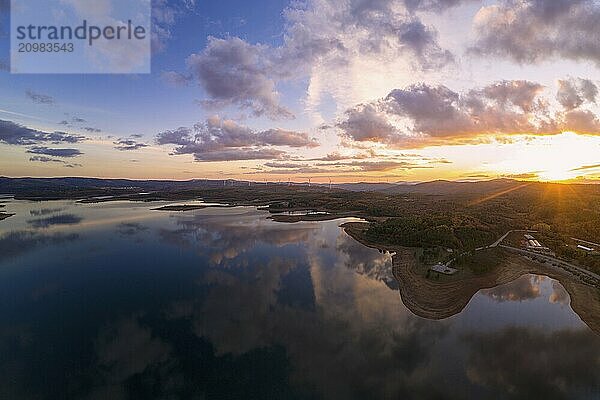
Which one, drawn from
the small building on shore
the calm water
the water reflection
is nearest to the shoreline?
the calm water

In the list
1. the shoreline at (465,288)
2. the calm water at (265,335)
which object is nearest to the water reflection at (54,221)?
the calm water at (265,335)

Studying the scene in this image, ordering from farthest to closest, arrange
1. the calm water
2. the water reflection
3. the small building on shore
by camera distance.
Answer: the water reflection
the small building on shore
the calm water

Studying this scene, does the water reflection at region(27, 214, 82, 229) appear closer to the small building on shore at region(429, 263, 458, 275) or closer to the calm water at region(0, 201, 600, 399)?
the calm water at region(0, 201, 600, 399)

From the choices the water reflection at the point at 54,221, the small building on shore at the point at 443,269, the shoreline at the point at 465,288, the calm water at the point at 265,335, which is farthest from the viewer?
the water reflection at the point at 54,221

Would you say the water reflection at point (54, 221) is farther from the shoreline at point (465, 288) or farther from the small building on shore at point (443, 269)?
the small building on shore at point (443, 269)

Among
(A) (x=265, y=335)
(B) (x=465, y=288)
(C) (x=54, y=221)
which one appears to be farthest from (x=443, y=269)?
(C) (x=54, y=221)

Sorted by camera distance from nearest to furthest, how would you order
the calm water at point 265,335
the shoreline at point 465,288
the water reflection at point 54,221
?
the calm water at point 265,335 → the shoreline at point 465,288 → the water reflection at point 54,221

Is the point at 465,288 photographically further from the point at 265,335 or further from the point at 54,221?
the point at 54,221

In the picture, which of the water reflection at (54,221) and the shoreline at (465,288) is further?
the water reflection at (54,221)

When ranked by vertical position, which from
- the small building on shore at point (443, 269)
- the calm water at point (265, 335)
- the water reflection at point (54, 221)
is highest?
the water reflection at point (54, 221)

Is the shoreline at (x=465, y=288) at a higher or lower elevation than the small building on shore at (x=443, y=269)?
lower
